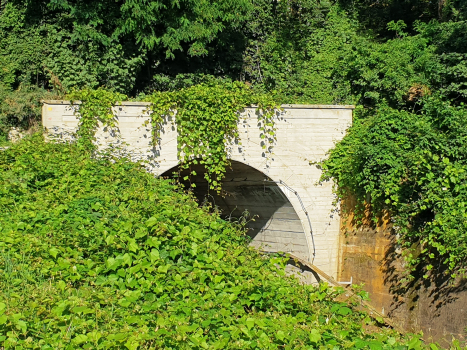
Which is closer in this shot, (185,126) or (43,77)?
(185,126)

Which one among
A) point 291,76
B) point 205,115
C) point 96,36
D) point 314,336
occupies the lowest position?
point 314,336

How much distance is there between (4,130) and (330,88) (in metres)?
7.87

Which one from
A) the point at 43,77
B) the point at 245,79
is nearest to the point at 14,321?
the point at 43,77

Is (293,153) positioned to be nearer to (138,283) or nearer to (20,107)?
(138,283)

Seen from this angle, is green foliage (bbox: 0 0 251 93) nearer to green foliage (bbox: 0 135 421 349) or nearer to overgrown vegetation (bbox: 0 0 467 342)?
overgrown vegetation (bbox: 0 0 467 342)

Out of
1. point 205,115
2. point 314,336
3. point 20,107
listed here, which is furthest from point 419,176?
point 20,107

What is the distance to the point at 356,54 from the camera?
11703mm

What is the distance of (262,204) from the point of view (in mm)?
10266

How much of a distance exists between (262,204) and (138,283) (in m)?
5.99

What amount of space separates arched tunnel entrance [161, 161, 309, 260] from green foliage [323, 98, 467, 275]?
51.9 inches

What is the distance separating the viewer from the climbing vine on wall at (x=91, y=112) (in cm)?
796

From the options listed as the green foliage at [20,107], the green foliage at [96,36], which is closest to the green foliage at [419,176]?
the green foliage at [96,36]

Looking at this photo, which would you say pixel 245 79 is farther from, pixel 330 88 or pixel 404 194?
pixel 404 194

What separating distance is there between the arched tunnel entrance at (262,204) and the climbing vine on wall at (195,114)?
661 mm
